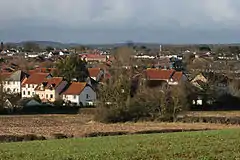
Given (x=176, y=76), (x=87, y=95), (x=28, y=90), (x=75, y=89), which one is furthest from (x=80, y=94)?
(x=176, y=76)

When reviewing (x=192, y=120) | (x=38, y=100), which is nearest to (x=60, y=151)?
(x=192, y=120)

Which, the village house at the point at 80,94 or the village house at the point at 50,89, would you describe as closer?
the village house at the point at 80,94

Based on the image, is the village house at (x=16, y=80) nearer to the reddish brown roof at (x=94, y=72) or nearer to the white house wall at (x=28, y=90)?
the white house wall at (x=28, y=90)

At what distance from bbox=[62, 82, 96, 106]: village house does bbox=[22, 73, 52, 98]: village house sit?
684 centimetres

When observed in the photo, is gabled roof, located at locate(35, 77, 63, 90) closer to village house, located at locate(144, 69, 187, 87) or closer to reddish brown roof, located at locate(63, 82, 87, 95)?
reddish brown roof, located at locate(63, 82, 87, 95)

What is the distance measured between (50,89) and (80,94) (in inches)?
195

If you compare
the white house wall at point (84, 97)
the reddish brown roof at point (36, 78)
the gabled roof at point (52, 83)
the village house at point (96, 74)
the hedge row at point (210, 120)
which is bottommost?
the hedge row at point (210, 120)

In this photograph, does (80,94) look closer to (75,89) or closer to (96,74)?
(75,89)

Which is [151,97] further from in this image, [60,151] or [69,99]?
[60,151]

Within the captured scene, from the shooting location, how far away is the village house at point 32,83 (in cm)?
7953

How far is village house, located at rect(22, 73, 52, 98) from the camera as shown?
261ft

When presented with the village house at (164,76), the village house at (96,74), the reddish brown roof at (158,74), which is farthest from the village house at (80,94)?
the village house at (96,74)

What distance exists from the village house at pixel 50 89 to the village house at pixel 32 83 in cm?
157

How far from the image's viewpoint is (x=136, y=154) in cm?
1639
